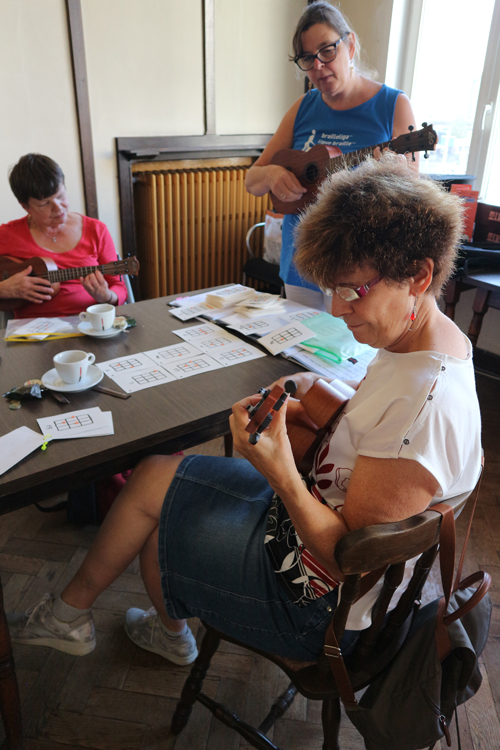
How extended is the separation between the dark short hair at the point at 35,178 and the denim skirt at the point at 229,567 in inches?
53.1

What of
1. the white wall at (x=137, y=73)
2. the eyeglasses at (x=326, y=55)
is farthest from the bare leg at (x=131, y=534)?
the white wall at (x=137, y=73)

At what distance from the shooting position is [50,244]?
2.16 m

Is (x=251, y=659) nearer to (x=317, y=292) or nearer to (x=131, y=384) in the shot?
(x=131, y=384)

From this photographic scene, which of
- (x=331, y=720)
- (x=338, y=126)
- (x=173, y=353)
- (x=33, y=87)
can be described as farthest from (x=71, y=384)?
(x=33, y=87)

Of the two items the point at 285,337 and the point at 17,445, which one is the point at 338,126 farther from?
the point at 17,445

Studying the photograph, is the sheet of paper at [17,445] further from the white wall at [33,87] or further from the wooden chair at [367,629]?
the white wall at [33,87]

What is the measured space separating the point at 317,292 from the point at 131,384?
105cm

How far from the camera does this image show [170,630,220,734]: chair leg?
120cm

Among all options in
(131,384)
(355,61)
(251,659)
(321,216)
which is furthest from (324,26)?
(251,659)

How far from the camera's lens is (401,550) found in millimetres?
784

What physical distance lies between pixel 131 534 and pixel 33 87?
262cm

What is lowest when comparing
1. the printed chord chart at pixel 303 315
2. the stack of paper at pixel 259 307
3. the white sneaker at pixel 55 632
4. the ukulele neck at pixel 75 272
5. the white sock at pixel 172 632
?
the white sock at pixel 172 632

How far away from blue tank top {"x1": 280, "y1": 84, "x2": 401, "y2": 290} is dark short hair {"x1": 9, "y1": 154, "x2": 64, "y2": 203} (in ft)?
3.04

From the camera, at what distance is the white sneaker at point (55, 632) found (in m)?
1.29
